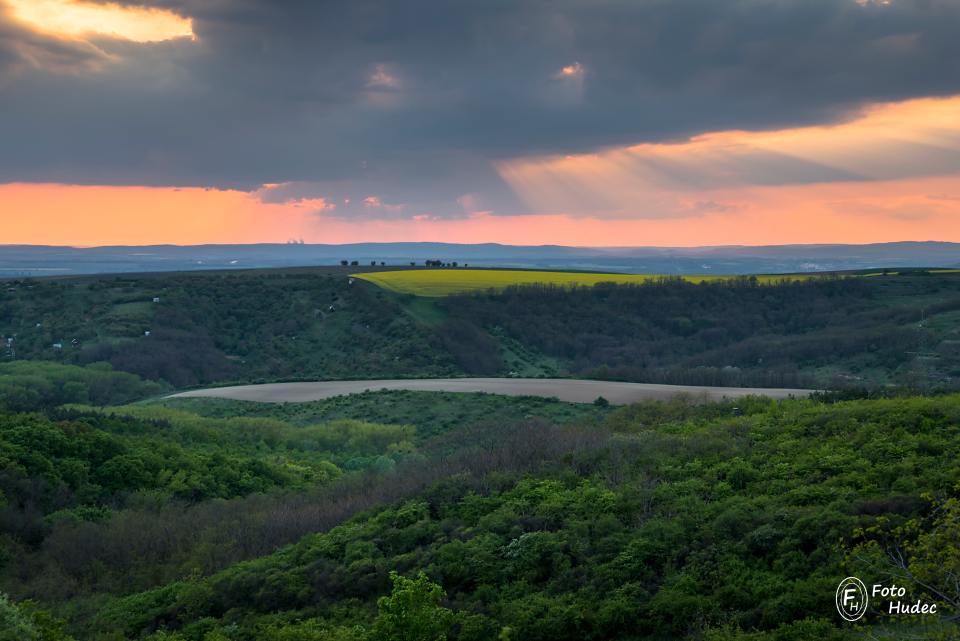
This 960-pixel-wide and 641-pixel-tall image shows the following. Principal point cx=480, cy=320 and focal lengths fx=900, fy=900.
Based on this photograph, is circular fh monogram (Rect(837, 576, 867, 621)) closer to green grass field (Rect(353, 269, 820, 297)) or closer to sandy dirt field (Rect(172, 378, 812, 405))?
sandy dirt field (Rect(172, 378, 812, 405))

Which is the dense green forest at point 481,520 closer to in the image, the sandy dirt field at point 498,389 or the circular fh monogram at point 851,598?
the circular fh monogram at point 851,598

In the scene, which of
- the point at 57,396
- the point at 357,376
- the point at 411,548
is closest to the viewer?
the point at 411,548

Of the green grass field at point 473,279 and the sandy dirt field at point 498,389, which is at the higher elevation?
the green grass field at point 473,279

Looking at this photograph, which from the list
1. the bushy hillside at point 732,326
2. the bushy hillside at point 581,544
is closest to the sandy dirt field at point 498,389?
the bushy hillside at point 732,326

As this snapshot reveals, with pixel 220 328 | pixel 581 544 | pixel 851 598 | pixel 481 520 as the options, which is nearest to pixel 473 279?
pixel 220 328

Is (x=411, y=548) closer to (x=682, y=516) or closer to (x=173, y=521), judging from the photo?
(x=682, y=516)

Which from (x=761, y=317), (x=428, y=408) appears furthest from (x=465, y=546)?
(x=761, y=317)

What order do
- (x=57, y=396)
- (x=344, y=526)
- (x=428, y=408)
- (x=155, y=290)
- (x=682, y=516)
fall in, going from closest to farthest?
(x=682, y=516) < (x=344, y=526) < (x=428, y=408) < (x=57, y=396) < (x=155, y=290)
